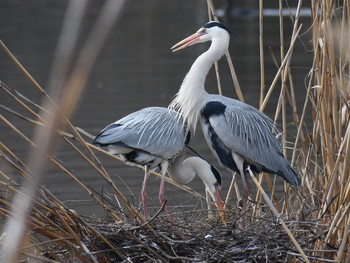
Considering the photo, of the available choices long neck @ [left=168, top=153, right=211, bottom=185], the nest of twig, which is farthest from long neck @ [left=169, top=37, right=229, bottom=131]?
the nest of twig

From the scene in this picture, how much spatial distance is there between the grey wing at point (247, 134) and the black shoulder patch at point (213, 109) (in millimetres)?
17

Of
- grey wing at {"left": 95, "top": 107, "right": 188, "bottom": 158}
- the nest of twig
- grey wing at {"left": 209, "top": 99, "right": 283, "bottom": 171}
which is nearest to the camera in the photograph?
the nest of twig

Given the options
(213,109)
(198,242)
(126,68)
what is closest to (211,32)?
(213,109)

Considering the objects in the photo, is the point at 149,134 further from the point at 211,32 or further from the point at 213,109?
the point at 211,32

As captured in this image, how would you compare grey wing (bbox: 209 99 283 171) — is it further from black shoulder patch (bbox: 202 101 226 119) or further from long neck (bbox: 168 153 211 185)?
long neck (bbox: 168 153 211 185)

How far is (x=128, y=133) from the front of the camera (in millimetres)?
3633

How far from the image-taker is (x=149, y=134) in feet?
12.1

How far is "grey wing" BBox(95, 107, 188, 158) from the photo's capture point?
3593 mm

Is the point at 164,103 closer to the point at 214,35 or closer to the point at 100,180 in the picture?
the point at 100,180

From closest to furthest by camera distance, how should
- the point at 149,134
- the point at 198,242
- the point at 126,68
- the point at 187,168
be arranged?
the point at 198,242 → the point at 149,134 → the point at 187,168 → the point at 126,68

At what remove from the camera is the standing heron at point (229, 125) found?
3703mm

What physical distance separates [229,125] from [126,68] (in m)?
8.37

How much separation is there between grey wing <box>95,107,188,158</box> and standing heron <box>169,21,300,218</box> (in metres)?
0.11

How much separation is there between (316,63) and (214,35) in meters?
0.98
